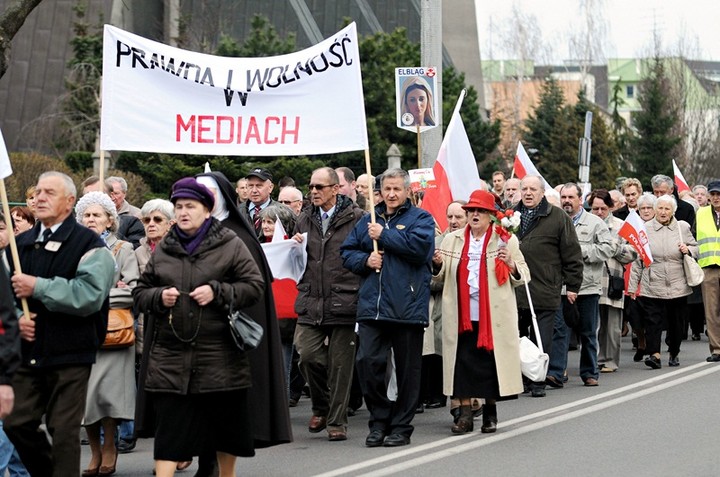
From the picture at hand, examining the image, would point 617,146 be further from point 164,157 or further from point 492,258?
point 492,258

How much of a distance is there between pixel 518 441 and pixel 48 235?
4175mm

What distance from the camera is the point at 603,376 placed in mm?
14961

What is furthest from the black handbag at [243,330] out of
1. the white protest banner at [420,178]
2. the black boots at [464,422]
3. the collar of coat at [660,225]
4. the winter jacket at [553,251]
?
the collar of coat at [660,225]

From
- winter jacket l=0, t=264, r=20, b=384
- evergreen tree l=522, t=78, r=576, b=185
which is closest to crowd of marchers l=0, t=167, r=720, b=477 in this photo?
winter jacket l=0, t=264, r=20, b=384

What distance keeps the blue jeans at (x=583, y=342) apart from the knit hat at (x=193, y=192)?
6867mm

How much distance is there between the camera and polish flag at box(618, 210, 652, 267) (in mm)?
15734

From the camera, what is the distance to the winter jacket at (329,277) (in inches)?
428

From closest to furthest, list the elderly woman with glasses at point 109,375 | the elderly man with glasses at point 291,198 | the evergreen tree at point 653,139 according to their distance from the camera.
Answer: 1. the elderly woman with glasses at point 109,375
2. the elderly man with glasses at point 291,198
3. the evergreen tree at point 653,139

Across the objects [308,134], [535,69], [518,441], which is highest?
[535,69]

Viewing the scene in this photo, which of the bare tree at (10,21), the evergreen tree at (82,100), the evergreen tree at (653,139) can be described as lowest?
the bare tree at (10,21)

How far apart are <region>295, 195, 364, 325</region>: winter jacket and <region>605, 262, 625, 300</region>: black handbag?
4992 millimetres

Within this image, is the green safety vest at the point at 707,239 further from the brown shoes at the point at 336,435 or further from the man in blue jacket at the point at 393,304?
the brown shoes at the point at 336,435

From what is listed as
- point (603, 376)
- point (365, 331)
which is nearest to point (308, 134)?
point (365, 331)

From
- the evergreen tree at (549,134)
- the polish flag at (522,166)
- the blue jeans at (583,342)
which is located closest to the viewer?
the blue jeans at (583,342)
